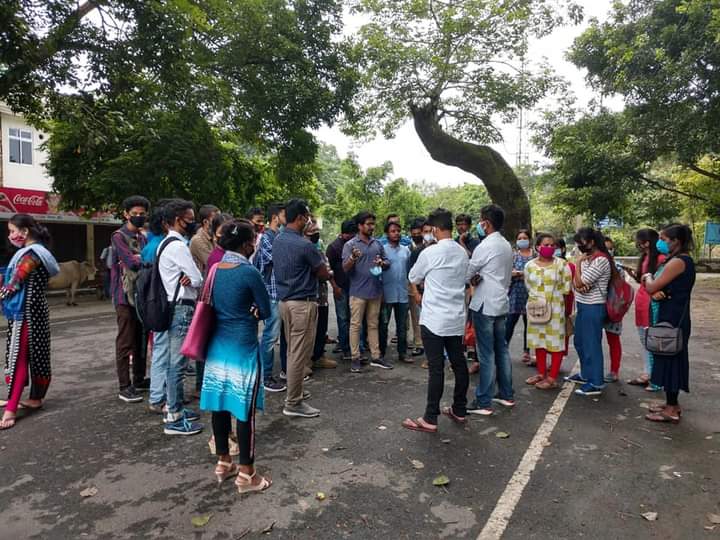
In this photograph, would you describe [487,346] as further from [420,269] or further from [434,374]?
[420,269]

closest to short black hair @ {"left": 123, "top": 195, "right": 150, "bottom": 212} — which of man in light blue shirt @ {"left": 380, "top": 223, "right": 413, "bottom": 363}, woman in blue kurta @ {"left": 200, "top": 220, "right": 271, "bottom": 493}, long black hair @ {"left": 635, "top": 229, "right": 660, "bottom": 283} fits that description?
woman in blue kurta @ {"left": 200, "top": 220, "right": 271, "bottom": 493}

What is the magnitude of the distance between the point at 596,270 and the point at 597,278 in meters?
0.08

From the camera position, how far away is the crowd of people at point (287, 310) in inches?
124

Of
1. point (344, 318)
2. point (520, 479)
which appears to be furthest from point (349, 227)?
point (520, 479)

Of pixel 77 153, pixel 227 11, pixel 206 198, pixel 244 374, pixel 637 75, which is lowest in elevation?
pixel 244 374

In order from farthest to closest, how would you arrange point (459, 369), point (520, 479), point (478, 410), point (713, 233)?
point (713, 233) → point (478, 410) → point (459, 369) → point (520, 479)

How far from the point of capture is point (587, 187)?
14.2 meters

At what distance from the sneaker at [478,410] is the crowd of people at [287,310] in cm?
1

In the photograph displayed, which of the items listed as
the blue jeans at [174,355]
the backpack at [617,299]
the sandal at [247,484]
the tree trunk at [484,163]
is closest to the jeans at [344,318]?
the blue jeans at [174,355]

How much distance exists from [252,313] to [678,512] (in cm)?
289

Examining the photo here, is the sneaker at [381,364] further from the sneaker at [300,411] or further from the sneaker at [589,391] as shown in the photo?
the sneaker at [589,391]

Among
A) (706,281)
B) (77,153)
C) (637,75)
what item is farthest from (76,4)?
(706,281)

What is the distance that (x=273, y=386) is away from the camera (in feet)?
17.2

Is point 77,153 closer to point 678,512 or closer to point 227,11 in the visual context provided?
point 227,11
